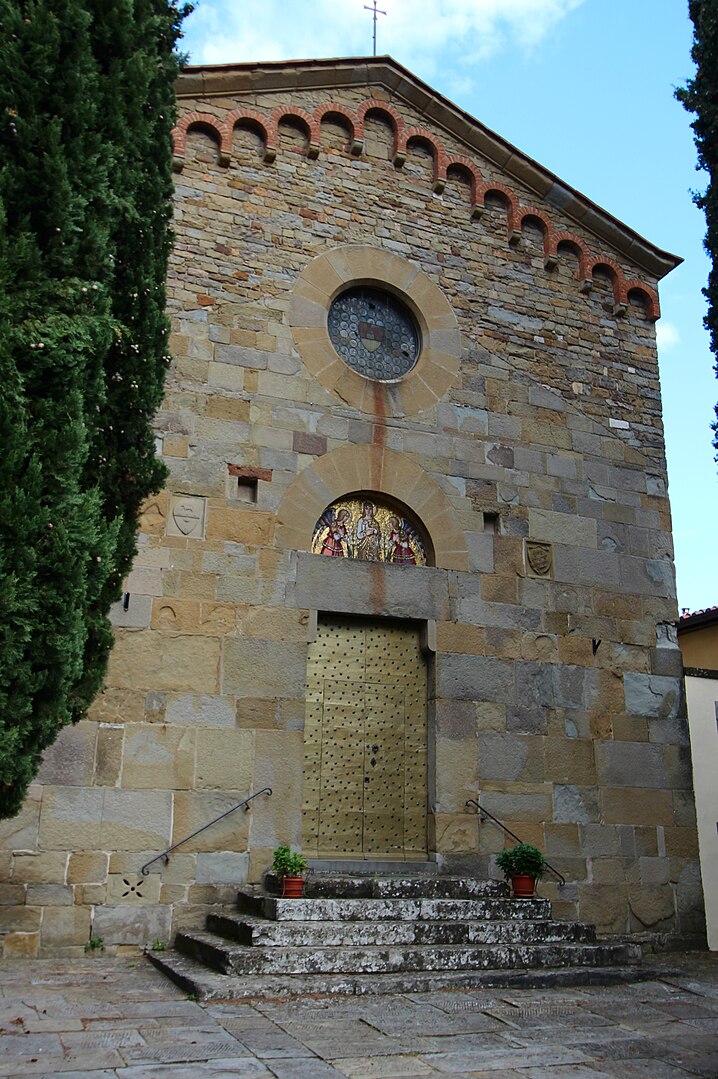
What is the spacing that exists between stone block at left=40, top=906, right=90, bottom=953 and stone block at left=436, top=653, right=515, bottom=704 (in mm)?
3481

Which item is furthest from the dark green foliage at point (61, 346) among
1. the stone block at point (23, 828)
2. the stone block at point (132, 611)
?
the stone block at point (23, 828)

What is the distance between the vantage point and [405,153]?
34.6ft

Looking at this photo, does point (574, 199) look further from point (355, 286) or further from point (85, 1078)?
point (85, 1078)

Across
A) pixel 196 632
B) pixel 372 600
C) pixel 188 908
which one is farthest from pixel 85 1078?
pixel 372 600

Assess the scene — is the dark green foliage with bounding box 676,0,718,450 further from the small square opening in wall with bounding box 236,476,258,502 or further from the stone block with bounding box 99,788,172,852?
the stone block with bounding box 99,788,172,852

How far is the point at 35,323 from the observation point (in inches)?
219

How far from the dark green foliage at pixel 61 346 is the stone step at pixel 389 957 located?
1894 millimetres

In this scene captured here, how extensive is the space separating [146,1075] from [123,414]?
3.91 metres

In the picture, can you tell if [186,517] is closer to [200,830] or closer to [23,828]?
[200,830]

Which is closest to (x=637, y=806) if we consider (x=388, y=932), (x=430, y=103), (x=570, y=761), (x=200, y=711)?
(x=570, y=761)

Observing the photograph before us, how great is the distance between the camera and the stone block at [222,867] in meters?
7.93

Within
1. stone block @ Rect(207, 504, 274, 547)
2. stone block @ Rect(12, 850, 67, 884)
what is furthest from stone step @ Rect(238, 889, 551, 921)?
stone block @ Rect(207, 504, 274, 547)

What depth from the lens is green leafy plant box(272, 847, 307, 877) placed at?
7.50m

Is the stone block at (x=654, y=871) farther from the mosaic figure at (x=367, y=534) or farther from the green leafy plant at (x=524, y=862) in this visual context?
the mosaic figure at (x=367, y=534)
